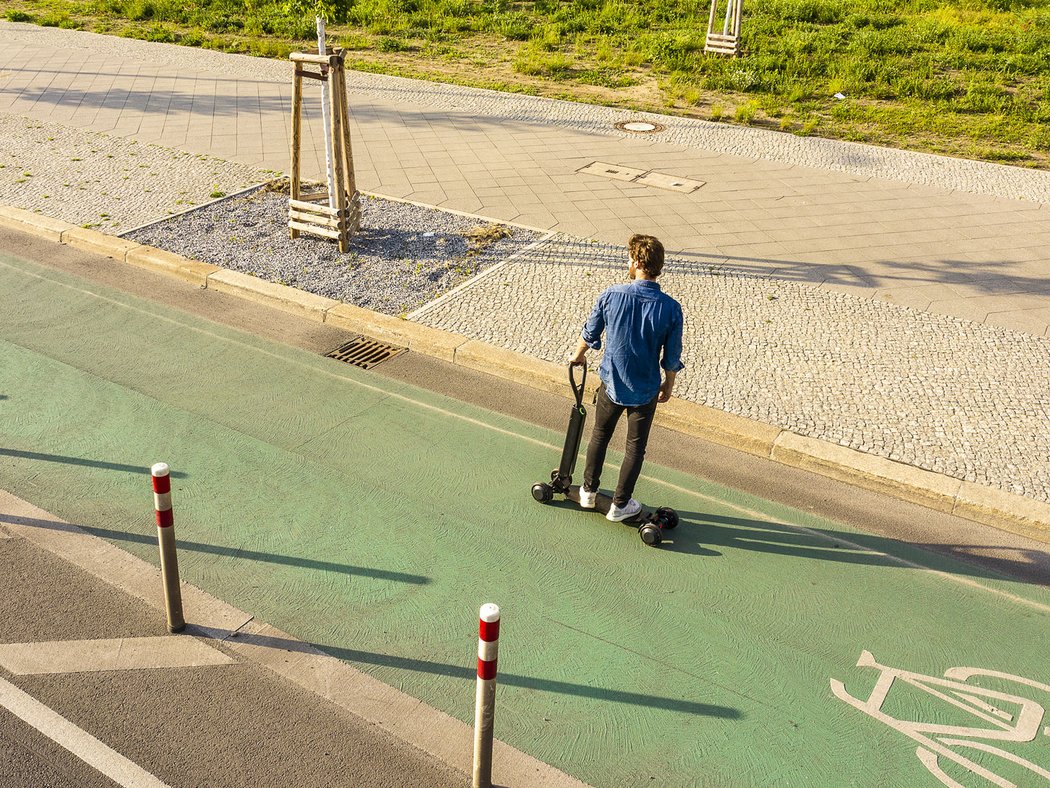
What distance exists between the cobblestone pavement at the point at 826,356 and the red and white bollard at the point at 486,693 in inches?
153

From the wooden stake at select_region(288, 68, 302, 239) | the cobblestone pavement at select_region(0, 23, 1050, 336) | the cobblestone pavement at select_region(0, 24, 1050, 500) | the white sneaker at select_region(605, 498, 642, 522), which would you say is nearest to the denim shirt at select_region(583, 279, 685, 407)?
the white sneaker at select_region(605, 498, 642, 522)

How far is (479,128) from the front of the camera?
48.9ft

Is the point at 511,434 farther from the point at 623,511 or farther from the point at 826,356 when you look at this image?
the point at 826,356

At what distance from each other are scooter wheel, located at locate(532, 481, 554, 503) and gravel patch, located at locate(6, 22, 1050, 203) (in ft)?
28.9

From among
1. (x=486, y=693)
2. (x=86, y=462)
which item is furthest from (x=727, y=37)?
(x=486, y=693)

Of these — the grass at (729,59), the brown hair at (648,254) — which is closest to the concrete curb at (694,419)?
the brown hair at (648,254)

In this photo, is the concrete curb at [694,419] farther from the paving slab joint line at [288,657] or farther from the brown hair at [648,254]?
the paving slab joint line at [288,657]

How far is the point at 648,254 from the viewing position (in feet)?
18.3

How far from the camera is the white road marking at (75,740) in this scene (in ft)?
13.9

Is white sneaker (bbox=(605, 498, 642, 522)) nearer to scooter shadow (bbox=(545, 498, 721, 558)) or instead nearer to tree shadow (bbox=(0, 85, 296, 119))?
scooter shadow (bbox=(545, 498, 721, 558))

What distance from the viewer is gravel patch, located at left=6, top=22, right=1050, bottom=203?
13211 millimetres

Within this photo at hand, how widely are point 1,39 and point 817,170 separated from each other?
17813mm

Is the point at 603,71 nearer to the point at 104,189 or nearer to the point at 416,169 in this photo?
the point at 416,169

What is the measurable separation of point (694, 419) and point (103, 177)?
8.94 metres
